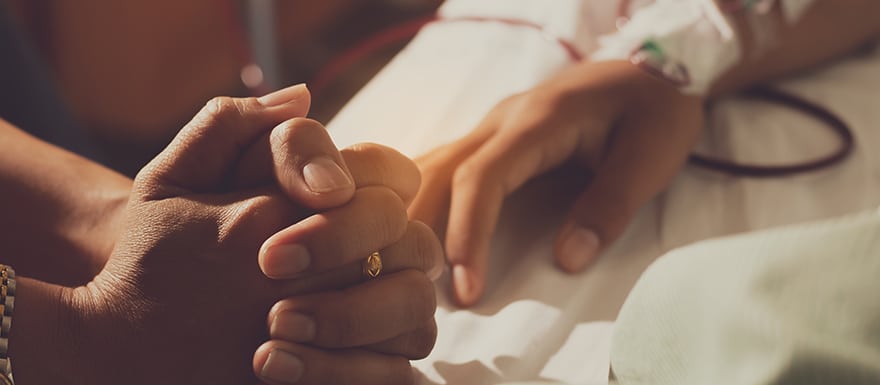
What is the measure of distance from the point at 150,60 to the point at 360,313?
1.35 meters

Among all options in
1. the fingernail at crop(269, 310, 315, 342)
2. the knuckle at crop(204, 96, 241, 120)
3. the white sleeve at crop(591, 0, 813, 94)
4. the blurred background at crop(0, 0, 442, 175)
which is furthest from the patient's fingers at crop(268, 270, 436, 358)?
the blurred background at crop(0, 0, 442, 175)

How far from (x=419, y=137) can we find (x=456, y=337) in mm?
194

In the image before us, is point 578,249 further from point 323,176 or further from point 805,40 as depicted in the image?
point 805,40

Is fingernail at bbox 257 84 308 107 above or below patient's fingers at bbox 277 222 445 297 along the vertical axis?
above

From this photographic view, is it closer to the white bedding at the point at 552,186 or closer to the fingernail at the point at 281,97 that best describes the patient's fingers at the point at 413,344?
the white bedding at the point at 552,186

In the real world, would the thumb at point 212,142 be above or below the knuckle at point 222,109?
below

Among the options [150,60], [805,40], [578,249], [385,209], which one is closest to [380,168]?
[385,209]

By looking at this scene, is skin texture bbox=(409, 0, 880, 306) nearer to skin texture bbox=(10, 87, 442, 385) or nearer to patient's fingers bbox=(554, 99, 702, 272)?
patient's fingers bbox=(554, 99, 702, 272)

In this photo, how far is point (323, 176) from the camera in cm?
43

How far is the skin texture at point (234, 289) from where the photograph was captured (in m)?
0.43

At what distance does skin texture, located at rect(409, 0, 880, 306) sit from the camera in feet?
1.85

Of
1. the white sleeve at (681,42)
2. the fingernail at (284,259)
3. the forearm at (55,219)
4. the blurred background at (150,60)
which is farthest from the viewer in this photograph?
the blurred background at (150,60)

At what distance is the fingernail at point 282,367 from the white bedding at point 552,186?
0.29 feet

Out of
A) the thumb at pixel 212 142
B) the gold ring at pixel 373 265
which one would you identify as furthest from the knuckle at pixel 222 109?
the gold ring at pixel 373 265
